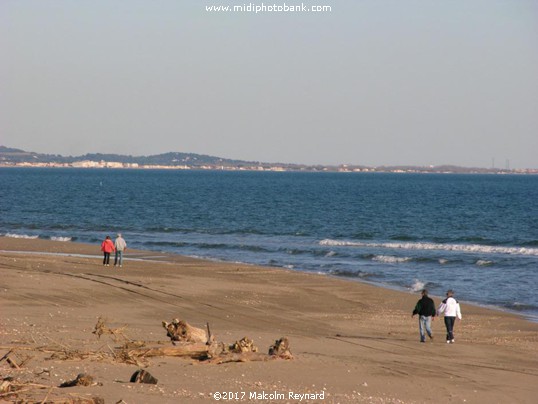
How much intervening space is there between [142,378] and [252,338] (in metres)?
5.83

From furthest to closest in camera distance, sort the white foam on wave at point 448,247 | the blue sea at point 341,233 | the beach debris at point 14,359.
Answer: the white foam on wave at point 448,247
the blue sea at point 341,233
the beach debris at point 14,359

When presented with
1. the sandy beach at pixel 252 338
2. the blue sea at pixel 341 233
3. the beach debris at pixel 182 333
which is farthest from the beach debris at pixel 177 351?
the blue sea at pixel 341 233

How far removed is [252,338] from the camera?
1762 centimetres

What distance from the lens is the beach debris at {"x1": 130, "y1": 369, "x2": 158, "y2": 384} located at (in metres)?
12.0

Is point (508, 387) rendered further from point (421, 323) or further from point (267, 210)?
point (267, 210)

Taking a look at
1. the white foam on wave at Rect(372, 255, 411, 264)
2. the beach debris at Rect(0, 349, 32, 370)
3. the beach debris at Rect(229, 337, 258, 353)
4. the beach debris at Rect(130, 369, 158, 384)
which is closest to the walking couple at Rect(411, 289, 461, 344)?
the beach debris at Rect(229, 337, 258, 353)

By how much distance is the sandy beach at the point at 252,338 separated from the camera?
40.8 feet

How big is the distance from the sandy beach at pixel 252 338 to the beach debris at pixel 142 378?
13cm

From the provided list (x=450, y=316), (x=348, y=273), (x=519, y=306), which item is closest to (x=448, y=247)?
(x=348, y=273)

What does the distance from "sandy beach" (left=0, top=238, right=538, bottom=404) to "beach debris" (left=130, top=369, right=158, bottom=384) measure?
0.13m

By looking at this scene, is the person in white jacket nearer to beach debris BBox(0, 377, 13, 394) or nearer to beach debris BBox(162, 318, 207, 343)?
beach debris BBox(162, 318, 207, 343)

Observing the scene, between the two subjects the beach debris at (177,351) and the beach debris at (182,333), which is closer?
the beach debris at (177,351)

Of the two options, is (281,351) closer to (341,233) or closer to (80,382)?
(80,382)

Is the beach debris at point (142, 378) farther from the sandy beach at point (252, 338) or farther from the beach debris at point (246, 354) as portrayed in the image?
the beach debris at point (246, 354)
